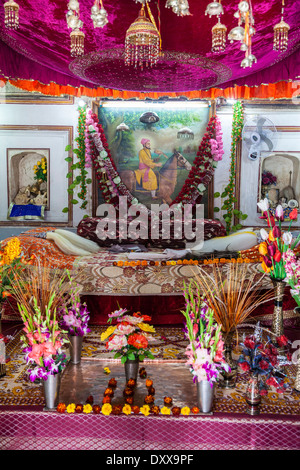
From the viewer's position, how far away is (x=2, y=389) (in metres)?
3.01

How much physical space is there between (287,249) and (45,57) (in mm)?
2530

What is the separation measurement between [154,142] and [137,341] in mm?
5604

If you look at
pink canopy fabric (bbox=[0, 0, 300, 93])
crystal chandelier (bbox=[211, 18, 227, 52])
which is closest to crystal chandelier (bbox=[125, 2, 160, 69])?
pink canopy fabric (bbox=[0, 0, 300, 93])

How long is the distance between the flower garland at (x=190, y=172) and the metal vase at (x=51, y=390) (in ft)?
17.2

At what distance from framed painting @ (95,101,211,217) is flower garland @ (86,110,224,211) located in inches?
10.0

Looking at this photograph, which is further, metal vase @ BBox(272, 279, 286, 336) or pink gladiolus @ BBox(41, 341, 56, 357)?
metal vase @ BBox(272, 279, 286, 336)

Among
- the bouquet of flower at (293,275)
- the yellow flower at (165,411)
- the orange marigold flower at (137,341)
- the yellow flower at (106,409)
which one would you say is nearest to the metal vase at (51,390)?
the yellow flower at (106,409)

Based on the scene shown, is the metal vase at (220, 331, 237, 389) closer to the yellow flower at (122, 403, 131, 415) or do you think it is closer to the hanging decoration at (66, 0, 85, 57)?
the yellow flower at (122, 403, 131, 415)

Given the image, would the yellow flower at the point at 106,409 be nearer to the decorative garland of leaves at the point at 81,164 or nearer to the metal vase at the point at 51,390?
the metal vase at the point at 51,390

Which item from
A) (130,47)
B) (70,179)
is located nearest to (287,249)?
(130,47)

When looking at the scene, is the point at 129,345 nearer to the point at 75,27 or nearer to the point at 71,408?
the point at 71,408

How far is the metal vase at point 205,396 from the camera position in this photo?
2.60 m

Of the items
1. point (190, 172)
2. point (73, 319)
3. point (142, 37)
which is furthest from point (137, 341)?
point (190, 172)

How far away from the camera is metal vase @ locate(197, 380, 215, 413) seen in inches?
102
